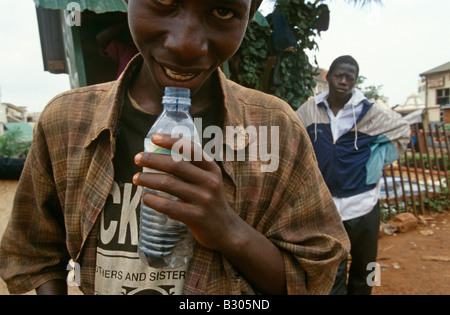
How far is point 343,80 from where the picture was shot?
414 centimetres

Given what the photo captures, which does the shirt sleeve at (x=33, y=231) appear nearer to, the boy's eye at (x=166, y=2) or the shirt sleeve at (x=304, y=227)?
the boy's eye at (x=166, y=2)

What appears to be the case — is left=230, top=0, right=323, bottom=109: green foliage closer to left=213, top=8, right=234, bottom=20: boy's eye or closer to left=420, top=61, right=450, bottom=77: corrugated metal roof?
left=213, top=8, right=234, bottom=20: boy's eye

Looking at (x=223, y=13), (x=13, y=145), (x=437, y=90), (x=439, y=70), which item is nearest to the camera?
(x=223, y=13)

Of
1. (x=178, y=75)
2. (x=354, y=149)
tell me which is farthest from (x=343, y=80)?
(x=178, y=75)

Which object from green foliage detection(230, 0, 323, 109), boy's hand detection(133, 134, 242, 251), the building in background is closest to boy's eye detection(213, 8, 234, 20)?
boy's hand detection(133, 134, 242, 251)

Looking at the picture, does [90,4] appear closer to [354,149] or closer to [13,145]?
[13,145]

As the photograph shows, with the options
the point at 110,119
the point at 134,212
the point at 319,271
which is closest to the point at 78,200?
the point at 134,212

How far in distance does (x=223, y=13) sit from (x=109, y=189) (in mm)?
701

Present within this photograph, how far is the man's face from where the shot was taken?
13.5ft

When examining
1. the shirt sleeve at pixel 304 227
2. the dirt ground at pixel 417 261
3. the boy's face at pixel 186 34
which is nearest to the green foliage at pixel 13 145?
the boy's face at pixel 186 34

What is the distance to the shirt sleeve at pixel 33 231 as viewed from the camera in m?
1.27

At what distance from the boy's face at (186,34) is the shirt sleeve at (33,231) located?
0.59 meters
